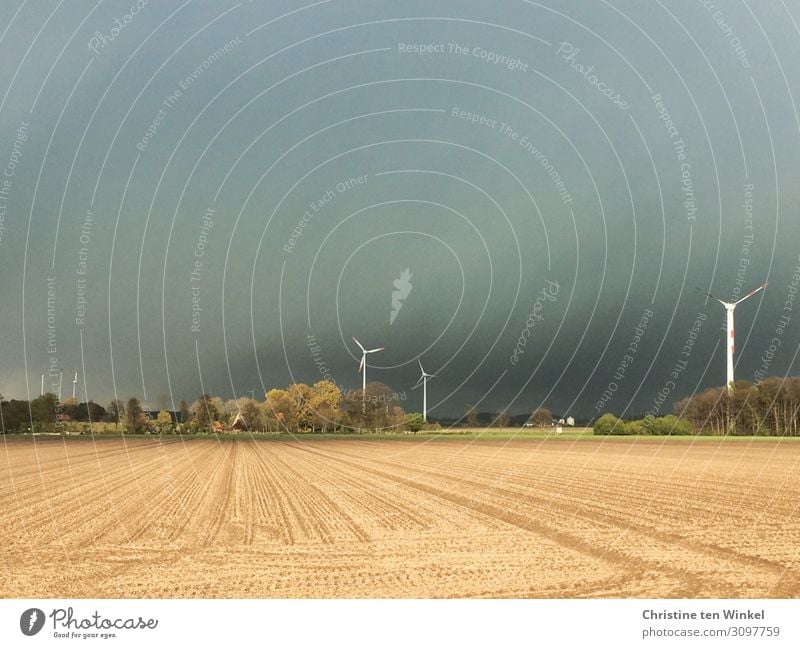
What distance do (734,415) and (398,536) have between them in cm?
6314

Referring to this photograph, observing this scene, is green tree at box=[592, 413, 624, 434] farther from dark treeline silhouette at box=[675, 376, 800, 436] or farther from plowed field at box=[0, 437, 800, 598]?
plowed field at box=[0, 437, 800, 598]

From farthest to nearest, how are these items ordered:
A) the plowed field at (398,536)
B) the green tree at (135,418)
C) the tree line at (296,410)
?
1. the green tree at (135,418)
2. the tree line at (296,410)
3. the plowed field at (398,536)

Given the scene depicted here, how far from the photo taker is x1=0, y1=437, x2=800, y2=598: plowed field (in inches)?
553

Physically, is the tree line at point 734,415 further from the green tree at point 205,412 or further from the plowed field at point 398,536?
the green tree at point 205,412

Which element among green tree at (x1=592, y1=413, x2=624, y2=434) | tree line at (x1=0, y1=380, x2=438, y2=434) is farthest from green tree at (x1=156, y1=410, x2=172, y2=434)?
green tree at (x1=592, y1=413, x2=624, y2=434)

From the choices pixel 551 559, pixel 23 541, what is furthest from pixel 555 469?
pixel 23 541

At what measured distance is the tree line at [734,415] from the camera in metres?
66.8

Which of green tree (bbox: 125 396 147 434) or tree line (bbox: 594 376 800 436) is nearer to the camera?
tree line (bbox: 594 376 800 436)

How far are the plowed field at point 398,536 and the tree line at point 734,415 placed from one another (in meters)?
32.6

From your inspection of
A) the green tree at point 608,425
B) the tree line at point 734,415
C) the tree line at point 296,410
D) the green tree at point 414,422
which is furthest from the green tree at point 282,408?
the green tree at point 608,425

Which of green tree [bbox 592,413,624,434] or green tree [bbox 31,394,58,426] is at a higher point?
green tree [bbox 31,394,58,426]

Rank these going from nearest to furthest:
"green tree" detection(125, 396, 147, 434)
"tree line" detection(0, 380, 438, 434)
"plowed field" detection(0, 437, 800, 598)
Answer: "plowed field" detection(0, 437, 800, 598) → "tree line" detection(0, 380, 438, 434) → "green tree" detection(125, 396, 147, 434)

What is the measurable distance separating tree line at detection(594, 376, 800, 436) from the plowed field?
3259 cm
